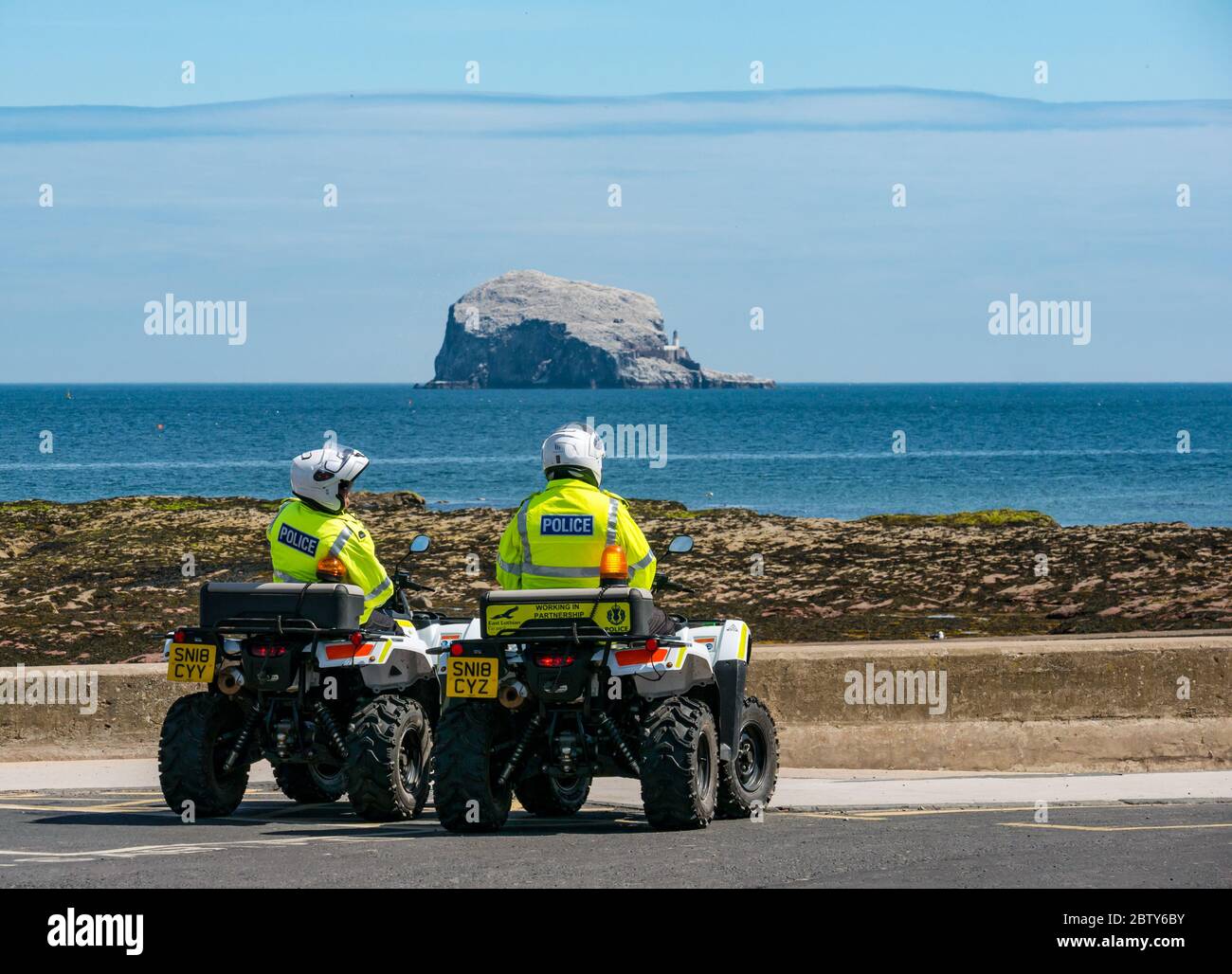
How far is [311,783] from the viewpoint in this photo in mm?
11727

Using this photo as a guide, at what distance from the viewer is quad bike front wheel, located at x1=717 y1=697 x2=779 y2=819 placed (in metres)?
10.5

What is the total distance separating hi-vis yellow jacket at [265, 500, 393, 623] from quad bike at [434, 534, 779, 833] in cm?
126

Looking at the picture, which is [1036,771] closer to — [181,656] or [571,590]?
[571,590]

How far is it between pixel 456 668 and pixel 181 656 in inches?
69.7

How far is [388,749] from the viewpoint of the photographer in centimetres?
1027

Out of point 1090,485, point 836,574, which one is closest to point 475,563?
point 836,574

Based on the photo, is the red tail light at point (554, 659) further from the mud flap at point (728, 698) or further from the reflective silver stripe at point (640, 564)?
the mud flap at point (728, 698)

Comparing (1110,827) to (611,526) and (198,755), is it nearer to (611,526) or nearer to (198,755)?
(611,526)

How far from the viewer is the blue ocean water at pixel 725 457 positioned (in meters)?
69.3

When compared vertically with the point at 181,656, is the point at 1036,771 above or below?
below

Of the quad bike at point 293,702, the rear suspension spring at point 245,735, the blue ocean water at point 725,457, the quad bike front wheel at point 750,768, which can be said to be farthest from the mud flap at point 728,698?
the blue ocean water at point 725,457

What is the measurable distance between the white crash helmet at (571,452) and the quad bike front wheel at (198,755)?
2.44 metres

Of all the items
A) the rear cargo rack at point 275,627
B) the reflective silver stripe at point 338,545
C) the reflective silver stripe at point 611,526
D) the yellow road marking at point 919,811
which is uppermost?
the reflective silver stripe at point 611,526
